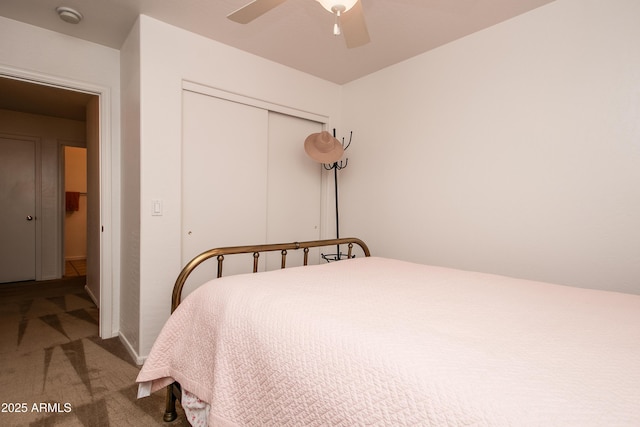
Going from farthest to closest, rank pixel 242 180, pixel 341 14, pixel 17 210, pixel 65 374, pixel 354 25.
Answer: pixel 17 210 < pixel 242 180 < pixel 65 374 < pixel 354 25 < pixel 341 14

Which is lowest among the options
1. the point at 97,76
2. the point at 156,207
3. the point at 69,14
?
the point at 156,207

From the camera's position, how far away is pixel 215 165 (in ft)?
8.20

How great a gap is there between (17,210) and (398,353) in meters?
5.41

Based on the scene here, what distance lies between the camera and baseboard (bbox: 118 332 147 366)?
6.99 feet

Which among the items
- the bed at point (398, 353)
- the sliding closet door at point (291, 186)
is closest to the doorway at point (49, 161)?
the sliding closet door at point (291, 186)

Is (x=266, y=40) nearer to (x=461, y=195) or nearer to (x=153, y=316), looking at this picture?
(x=461, y=195)

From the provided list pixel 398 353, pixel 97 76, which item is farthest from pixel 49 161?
pixel 398 353

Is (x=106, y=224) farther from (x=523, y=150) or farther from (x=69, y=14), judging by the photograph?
(x=523, y=150)

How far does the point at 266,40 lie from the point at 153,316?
85.3 inches

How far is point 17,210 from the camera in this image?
4.16 metres

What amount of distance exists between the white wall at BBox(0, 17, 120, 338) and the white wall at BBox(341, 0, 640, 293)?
7.25 ft

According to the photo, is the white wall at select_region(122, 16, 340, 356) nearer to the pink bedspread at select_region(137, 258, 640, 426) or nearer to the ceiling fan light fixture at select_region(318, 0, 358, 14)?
the pink bedspread at select_region(137, 258, 640, 426)

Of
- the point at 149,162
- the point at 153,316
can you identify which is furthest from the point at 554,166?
the point at 153,316

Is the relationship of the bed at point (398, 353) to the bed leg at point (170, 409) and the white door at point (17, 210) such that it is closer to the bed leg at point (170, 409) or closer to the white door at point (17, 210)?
the bed leg at point (170, 409)
